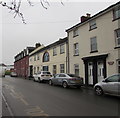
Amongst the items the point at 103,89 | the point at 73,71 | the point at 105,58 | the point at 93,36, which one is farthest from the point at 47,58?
the point at 103,89

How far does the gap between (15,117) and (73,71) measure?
17.3m

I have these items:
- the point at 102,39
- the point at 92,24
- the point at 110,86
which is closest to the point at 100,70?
the point at 102,39

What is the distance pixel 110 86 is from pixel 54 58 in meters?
18.9

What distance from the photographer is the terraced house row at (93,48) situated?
17484 mm

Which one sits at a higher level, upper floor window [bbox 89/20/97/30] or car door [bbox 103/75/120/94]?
upper floor window [bbox 89/20/97/30]

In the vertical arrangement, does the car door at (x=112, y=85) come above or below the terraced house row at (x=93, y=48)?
below

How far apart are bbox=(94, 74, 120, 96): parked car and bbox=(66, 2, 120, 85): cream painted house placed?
4.60 meters

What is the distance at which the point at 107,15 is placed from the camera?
18.4 metres

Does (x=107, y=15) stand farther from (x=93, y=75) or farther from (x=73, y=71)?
(x=73, y=71)

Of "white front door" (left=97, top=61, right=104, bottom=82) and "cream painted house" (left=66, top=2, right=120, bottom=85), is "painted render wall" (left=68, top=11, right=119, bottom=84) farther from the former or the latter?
"white front door" (left=97, top=61, right=104, bottom=82)

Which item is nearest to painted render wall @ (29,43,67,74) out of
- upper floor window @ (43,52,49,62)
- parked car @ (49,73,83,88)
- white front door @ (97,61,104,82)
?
upper floor window @ (43,52,49,62)

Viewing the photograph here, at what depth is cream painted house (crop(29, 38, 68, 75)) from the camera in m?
26.8

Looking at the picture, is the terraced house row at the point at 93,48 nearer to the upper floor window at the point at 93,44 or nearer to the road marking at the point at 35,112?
the upper floor window at the point at 93,44

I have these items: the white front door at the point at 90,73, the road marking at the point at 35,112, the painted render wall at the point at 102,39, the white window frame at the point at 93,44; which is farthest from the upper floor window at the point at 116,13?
the road marking at the point at 35,112
